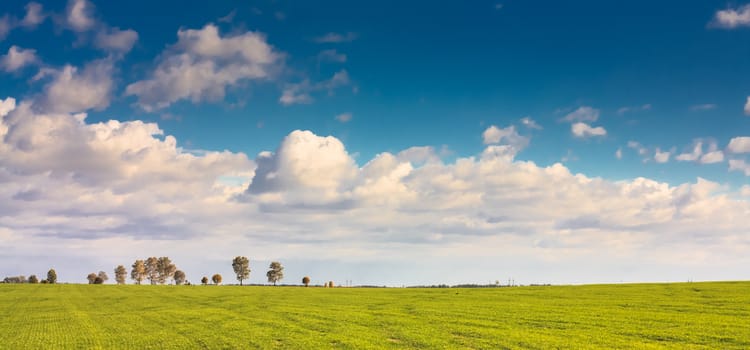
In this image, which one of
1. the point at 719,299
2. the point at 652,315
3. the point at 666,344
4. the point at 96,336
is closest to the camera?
the point at 666,344

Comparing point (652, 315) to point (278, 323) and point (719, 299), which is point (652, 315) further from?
point (278, 323)

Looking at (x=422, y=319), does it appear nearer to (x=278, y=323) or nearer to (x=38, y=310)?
(x=278, y=323)

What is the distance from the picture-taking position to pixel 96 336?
39938mm

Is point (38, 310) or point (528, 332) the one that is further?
point (38, 310)

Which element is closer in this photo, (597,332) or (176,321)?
(597,332)

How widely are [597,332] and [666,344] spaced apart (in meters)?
5.31

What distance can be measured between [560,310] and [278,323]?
26506 mm

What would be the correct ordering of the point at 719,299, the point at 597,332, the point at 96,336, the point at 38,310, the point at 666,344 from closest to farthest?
the point at 666,344, the point at 597,332, the point at 96,336, the point at 719,299, the point at 38,310

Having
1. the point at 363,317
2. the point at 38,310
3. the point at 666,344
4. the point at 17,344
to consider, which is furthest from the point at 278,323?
the point at 38,310

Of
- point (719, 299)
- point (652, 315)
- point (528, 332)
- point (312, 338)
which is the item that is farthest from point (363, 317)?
point (719, 299)

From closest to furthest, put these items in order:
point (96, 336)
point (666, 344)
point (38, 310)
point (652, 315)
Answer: point (666, 344) < point (96, 336) < point (652, 315) < point (38, 310)

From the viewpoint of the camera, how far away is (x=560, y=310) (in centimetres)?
5000

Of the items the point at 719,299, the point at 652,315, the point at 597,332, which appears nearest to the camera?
the point at 597,332

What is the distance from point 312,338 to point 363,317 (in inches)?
523
